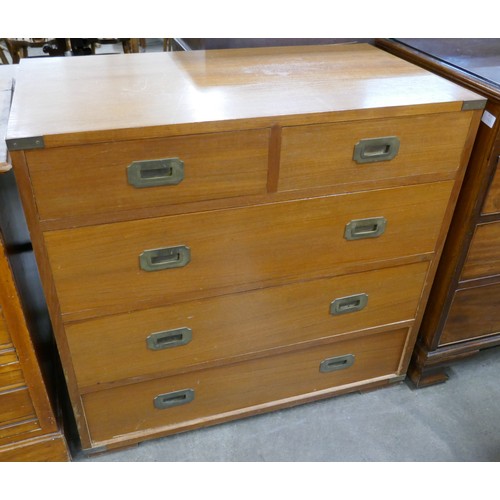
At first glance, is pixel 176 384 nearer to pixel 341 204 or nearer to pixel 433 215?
pixel 341 204

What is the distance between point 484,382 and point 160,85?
A: 54.3 inches

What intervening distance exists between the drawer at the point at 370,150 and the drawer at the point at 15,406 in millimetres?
785

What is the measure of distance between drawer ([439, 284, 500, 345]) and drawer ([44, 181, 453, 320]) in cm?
28

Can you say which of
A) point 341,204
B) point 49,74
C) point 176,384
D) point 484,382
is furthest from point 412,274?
point 49,74

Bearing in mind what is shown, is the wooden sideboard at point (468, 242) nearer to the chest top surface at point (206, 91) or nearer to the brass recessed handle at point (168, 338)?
the chest top surface at point (206, 91)

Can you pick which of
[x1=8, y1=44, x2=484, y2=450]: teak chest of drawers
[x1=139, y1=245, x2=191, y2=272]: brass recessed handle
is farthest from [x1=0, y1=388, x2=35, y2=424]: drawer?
[x1=139, y1=245, x2=191, y2=272]: brass recessed handle

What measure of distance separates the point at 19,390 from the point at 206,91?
82 centimetres

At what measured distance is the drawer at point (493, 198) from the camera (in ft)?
4.05

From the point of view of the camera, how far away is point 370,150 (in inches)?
43.8

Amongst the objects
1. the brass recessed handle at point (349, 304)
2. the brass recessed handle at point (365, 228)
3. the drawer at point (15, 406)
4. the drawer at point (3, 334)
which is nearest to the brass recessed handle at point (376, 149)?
the brass recessed handle at point (365, 228)

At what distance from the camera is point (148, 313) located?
1174 millimetres

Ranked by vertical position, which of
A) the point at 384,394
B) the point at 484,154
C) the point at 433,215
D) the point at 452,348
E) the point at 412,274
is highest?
the point at 484,154

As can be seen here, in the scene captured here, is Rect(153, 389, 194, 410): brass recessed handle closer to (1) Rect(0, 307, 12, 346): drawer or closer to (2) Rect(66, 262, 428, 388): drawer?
(2) Rect(66, 262, 428, 388): drawer

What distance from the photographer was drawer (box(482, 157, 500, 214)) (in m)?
1.23
